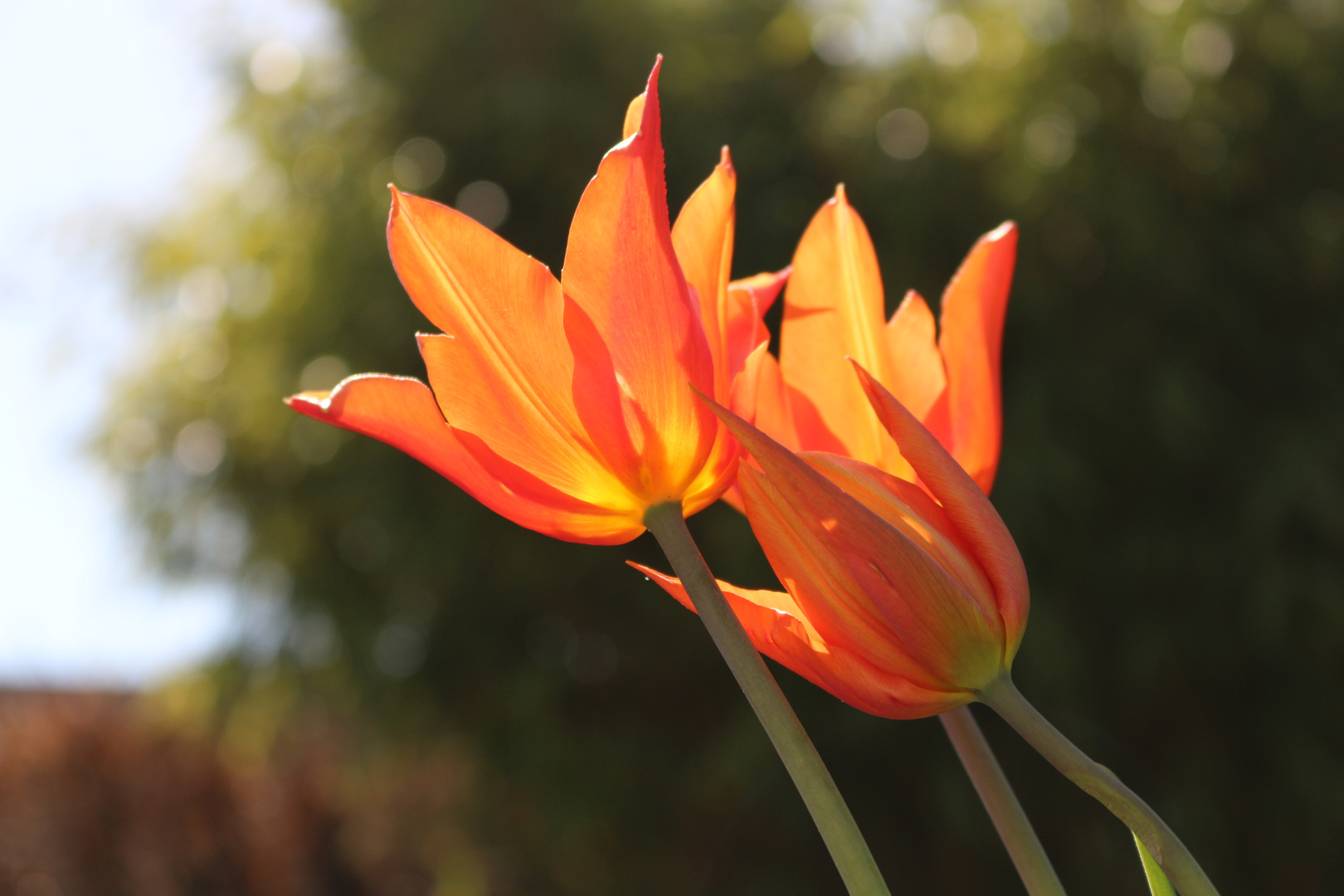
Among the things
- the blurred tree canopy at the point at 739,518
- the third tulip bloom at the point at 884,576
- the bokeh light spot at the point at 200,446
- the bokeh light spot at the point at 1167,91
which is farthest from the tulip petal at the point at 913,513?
the bokeh light spot at the point at 200,446

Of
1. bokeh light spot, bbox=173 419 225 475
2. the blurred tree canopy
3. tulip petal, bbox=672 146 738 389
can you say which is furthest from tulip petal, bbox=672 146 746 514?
bokeh light spot, bbox=173 419 225 475

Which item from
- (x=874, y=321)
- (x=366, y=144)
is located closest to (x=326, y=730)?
(x=366, y=144)

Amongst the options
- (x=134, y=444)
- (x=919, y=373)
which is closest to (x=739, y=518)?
(x=134, y=444)

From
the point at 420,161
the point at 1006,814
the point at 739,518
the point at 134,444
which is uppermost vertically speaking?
the point at 1006,814

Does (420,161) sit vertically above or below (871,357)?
below

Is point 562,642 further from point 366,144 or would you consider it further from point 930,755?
point 366,144

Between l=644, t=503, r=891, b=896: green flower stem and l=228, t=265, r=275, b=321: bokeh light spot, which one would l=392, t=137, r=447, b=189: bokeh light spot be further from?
l=644, t=503, r=891, b=896: green flower stem

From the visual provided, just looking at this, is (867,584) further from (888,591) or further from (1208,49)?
(1208,49)

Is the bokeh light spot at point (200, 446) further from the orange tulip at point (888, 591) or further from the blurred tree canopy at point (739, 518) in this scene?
the orange tulip at point (888, 591)
